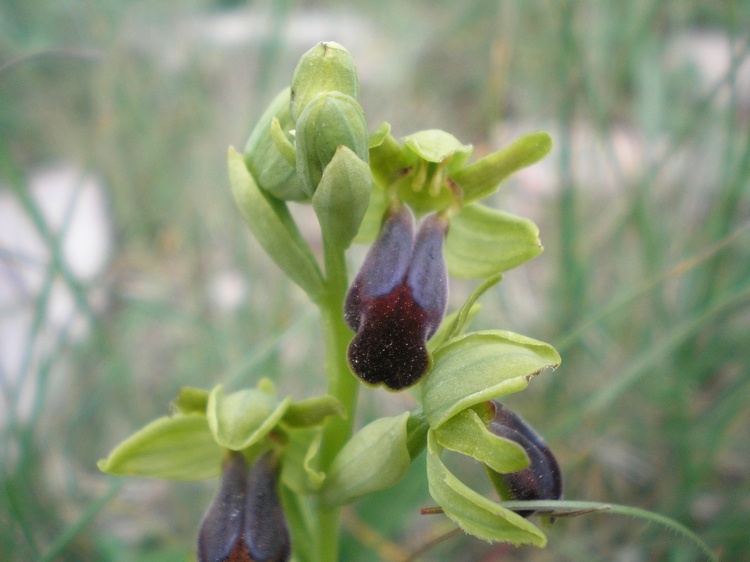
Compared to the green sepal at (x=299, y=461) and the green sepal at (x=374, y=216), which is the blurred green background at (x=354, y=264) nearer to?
the green sepal at (x=299, y=461)

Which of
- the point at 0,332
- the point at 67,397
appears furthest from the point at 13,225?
the point at 67,397

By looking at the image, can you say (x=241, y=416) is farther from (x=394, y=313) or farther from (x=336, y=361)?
(x=394, y=313)

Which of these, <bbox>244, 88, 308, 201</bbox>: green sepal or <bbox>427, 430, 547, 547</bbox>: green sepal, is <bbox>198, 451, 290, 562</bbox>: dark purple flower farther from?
<bbox>244, 88, 308, 201</bbox>: green sepal

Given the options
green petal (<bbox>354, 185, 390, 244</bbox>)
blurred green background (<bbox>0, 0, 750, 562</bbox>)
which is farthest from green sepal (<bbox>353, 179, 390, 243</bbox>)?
blurred green background (<bbox>0, 0, 750, 562</bbox>)

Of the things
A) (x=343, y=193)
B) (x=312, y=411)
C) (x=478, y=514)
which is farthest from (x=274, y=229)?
(x=478, y=514)

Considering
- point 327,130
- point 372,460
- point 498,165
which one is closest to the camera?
point 327,130

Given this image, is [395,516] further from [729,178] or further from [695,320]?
[729,178]

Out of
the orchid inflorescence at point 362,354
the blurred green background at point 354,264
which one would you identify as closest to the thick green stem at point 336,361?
the orchid inflorescence at point 362,354

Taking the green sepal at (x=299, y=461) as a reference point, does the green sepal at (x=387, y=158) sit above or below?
above
